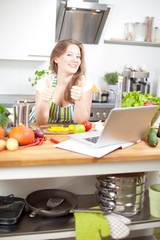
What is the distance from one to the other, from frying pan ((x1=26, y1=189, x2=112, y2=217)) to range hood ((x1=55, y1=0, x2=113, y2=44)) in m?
2.70

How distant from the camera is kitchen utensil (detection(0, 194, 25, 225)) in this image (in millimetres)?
1499

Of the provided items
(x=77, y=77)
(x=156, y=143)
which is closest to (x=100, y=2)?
(x=77, y=77)

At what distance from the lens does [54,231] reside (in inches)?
58.6

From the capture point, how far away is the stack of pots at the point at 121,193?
5.20ft

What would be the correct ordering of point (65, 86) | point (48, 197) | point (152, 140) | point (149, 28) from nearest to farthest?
point (152, 140) → point (48, 197) → point (65, 86) → point (149, 28)

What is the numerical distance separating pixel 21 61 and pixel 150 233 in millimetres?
2849

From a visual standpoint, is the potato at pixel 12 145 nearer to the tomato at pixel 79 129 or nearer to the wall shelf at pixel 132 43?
the tomato at pixel 79 129

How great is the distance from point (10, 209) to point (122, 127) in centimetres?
73

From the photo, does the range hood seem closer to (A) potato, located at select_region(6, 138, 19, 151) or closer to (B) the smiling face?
(B) the smiling face

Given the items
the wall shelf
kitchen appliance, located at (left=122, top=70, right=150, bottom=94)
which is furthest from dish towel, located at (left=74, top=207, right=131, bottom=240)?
the wall shelf

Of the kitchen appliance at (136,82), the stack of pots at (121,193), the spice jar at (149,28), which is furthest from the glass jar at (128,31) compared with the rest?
the stack of pots at (121,193)

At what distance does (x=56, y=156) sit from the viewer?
1.35 m

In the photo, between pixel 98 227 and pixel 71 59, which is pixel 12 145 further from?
pixel 71 59

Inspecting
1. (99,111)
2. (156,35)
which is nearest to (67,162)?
(99,111)
